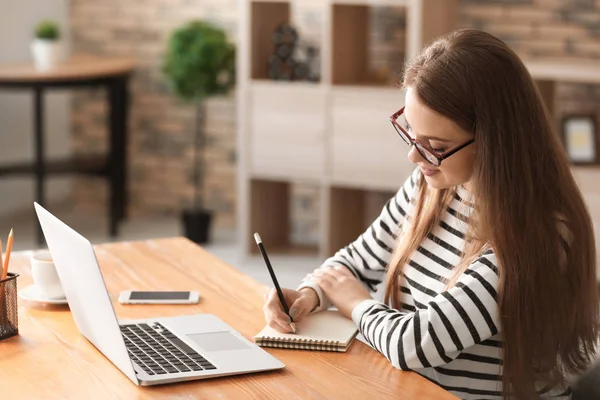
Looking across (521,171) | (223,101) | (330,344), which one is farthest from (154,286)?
(223,101)

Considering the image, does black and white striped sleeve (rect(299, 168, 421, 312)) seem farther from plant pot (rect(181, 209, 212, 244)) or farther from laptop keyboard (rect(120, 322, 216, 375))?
plant pot (rect(181, 209, 212, 244))

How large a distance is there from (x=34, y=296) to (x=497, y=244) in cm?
96

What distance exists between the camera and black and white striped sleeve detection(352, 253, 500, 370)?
5.54ft

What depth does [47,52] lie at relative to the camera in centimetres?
516

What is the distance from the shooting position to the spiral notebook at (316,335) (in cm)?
180

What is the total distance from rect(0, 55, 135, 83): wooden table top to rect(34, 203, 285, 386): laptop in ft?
10.5

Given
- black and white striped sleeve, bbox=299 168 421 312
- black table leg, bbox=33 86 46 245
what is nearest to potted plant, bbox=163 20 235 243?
black table leg, bbox=33 86 46 245

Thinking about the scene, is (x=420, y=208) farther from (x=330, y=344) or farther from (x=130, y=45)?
(x=130, y=45)

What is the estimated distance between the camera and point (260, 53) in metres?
4.86

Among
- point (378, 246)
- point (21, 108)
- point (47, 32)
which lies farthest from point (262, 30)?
point (378, 246)

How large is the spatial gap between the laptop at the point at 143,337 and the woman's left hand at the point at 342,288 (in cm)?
21

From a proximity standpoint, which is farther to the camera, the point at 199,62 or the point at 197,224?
the point at 197,224

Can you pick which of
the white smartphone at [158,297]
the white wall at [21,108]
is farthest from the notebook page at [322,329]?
the white wall at [21,108]

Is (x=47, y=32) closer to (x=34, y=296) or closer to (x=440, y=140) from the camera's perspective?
(x=34, y=296)
